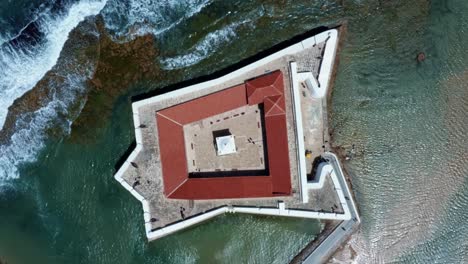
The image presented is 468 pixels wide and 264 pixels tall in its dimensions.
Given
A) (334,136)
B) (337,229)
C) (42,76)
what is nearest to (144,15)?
(42,76)

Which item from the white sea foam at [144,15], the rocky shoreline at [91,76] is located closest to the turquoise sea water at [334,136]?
the white sea foam at [144,15]

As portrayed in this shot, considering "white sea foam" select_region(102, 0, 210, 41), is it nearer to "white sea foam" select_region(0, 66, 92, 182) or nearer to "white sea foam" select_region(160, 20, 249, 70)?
"white sea foam" select_region(160, 20, 249, 70)

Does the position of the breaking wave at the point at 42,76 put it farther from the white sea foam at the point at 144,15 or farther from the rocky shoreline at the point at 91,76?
the white sea foam at the point at 144,15

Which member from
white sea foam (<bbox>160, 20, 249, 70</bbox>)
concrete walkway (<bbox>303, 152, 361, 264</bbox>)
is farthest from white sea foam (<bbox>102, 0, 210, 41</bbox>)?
concrete walkway (<bbox>303, 152, 361, 264</bbox>)

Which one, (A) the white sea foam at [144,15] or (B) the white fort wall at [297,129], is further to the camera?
(A) the white sea foam at [144,15]

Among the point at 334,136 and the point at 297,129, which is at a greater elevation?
the point at 297,129

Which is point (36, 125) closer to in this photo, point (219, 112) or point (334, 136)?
point (219, 112)

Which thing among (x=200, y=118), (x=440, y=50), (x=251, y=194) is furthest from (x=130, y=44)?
(x=440, y=50)
